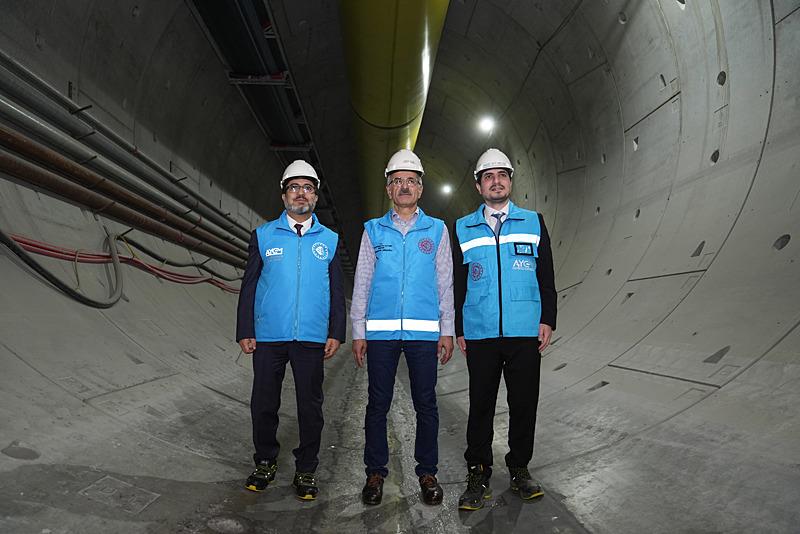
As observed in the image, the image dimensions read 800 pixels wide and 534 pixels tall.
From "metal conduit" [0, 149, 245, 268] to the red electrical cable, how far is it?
43cm

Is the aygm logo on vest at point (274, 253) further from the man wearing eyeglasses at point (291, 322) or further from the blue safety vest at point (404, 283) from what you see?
the blue safety vest at point (404, 283)

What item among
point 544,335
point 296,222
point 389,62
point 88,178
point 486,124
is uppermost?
point 486,124

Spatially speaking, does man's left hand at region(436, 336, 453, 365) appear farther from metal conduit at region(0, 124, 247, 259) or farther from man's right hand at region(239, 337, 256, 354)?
metal conduit at region(0, 124, 247, 259)

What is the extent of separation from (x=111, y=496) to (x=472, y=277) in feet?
6.37

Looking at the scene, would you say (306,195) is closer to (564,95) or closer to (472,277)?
(472,277)

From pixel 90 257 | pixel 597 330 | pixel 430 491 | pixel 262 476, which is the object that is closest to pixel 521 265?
pixel 430 491

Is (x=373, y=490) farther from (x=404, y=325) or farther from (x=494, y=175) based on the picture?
(x=494, y=175)

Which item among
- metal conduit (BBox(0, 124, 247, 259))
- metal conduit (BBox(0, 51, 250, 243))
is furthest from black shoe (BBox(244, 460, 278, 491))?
metal conduit (BBox(0, 51, 250, 243))

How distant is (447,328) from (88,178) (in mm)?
3328

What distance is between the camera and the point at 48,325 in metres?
2.87

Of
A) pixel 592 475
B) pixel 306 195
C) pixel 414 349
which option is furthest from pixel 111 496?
pixel 592 475

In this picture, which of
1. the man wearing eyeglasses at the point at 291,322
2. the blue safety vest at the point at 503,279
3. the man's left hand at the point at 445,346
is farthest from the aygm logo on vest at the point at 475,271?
the man wearing eyeglasses at the point at 291,322

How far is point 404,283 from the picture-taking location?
2.65m

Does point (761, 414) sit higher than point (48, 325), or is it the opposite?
point (48, 325)
